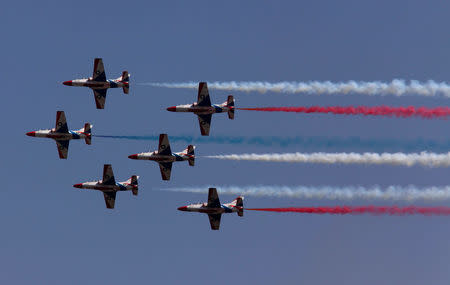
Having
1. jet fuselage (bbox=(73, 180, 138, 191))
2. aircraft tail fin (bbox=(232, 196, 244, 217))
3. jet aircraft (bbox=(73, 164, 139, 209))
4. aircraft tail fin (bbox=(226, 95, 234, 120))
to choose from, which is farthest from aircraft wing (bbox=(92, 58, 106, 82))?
aircraft tail fin (bbox=(232, 196, 244, 217))

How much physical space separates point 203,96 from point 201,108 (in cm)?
123

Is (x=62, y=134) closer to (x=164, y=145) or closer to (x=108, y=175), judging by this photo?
(x=108, y=175)

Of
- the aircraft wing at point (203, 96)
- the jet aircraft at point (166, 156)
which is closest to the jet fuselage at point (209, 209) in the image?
the jet aircraft at point (166, 156)

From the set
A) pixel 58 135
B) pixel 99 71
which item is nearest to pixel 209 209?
pixel 58 135

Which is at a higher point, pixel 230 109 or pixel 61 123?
pixel 230 109

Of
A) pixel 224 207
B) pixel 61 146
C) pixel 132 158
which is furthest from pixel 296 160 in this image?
pixel 61 146

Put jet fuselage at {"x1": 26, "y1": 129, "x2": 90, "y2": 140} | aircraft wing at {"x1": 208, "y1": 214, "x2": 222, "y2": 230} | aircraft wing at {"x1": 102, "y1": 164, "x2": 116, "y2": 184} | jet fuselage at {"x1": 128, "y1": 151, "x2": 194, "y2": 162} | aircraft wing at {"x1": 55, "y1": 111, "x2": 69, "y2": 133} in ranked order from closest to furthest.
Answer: aircraft wing at {"x1": 208, "y1": 214, "x2": 222, "y2": 230} < jet fuselage at {"x1": 128, "y1": 151, "x2": 194, "y2": 162} < jet fuselage at {"x1": 26, "y1": 129, "x2": 90, "y2": 140} < aircraft wing at {"x1": 55, "y1": 111, "x2": 69, "y2": 133} < aircraft wing at {"x1": 102, "y1": 164, "x2": 116, "y2": 184}

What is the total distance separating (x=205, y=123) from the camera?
3698 inches

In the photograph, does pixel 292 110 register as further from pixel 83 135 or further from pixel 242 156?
pixel 83 135

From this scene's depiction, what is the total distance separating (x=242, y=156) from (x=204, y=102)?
7715 mm

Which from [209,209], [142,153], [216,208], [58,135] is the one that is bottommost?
[209,209]

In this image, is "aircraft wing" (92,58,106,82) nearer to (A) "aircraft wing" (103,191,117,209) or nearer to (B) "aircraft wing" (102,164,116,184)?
(B) "aircraft wing" (102,164,116,184)

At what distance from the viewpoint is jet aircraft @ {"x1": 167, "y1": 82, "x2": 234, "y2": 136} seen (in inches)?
3625

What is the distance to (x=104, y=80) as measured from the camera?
3826 inches
